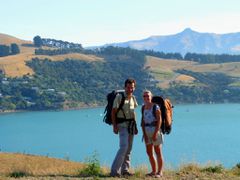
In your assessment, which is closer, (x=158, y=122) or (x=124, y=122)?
(x=158, y=122)

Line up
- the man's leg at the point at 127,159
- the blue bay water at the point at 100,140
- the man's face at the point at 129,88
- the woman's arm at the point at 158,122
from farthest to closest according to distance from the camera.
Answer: the blue bay water at the point at 100,140
the man's leg at the point at 127,159
the man's face at the point at 129,88
the woman's arm at the point at 158,122

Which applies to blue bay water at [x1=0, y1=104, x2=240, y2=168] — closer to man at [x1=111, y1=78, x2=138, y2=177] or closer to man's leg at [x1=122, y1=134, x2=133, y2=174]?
man's leg at [x1=122, y1=134, x2=133, y2=174]

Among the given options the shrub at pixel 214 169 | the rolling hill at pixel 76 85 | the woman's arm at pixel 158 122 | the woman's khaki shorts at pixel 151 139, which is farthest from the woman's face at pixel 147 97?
the rolling hill at pixel 76 85

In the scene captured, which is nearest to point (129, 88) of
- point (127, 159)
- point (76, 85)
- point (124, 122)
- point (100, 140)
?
point (124, 122)

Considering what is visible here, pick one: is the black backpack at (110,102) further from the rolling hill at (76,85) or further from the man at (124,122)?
the rolling hill at (76,85)

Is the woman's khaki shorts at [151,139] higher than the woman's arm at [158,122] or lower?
lower

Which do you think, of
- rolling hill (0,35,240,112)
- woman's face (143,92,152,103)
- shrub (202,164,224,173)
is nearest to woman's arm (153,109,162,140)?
woman's face (143,92,152,103)

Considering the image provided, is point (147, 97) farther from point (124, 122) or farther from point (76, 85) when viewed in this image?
point (76, 85)

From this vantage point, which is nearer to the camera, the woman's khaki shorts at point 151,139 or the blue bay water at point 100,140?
the woman's khaki shorts at point 151,139

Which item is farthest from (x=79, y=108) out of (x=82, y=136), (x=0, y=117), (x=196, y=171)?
(x=196, y=171)

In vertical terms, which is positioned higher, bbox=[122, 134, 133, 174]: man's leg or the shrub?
bbox=[122, 134, 133, 174]: man's leg

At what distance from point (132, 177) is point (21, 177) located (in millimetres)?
2047

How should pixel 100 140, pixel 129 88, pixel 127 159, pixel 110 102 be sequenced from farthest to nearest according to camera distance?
pixel 100 140
pixel 127 159
pixel 110 102
pixel 129 88

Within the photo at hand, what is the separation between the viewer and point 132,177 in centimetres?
926
